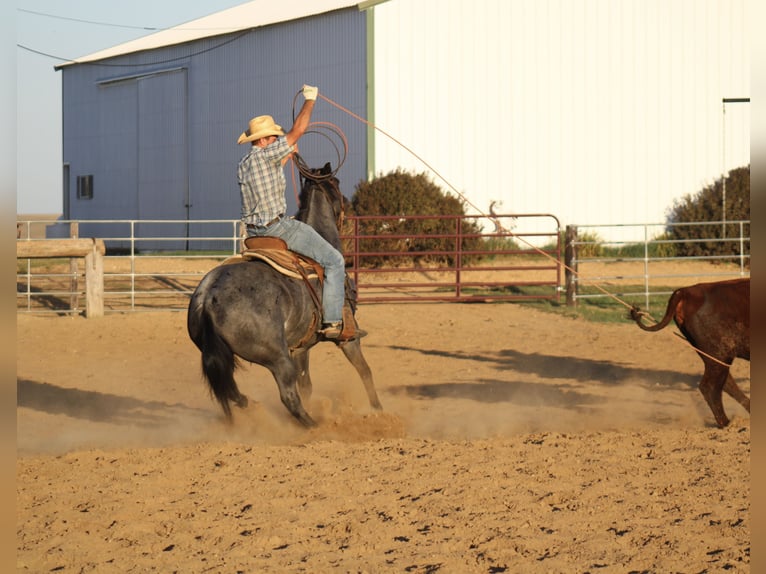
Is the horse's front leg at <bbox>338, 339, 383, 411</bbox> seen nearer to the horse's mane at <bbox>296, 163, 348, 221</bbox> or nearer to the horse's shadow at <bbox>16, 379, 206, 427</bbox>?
the horse's mane at <bbox>296, 163, 348, 221</bbox>

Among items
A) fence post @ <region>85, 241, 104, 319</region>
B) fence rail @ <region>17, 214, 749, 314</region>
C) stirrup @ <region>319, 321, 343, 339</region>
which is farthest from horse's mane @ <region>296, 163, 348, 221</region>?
fence post @ <region>85, 241, 104, 319</region>

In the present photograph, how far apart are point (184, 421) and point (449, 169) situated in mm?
16197

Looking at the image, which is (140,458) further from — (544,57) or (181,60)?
(181,60)

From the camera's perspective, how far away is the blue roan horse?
684cm

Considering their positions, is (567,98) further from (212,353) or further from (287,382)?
(212,353)

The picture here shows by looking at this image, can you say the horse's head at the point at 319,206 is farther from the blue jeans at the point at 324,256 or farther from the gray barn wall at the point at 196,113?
the gray barn wall at the point at 196,113

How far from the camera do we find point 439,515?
505cm

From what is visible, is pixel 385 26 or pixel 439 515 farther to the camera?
pixel 385 26

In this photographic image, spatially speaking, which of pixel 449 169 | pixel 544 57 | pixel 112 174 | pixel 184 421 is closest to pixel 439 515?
pixel 184 421

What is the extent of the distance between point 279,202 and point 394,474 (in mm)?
2396

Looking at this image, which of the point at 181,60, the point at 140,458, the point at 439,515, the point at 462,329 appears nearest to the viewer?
the point at 439,515

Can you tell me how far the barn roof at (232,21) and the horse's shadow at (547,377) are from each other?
45.8 ft

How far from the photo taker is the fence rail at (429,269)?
1650 centimetres

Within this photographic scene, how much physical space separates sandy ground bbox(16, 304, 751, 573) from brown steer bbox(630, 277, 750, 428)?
1.18 feet
